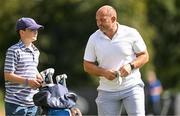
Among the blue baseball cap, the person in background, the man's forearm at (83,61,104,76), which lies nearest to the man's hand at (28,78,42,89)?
the person in background

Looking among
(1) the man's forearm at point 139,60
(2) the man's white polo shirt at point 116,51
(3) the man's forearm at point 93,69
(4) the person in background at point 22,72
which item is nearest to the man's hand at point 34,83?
(4) the person in background at point 22,72

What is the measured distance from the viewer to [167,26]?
Result: 3319 cm

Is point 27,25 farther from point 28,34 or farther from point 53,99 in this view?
point 53,99

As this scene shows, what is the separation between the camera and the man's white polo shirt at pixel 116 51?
962 centimetres

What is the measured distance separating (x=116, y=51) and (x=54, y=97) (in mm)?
1162

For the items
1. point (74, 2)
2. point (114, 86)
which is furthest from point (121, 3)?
point (114, 86)

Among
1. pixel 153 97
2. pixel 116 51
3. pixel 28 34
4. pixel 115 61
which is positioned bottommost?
pixel 153 97

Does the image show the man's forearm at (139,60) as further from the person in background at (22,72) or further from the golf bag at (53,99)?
the person in background at (22,72)

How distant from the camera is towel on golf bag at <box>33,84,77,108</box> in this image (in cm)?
882

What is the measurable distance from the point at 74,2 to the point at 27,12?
71.7 inches

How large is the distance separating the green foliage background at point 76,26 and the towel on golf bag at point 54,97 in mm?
18575

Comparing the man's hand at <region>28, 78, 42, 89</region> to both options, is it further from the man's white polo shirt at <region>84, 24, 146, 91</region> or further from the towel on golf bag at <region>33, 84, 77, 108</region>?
the man's white polo shirt at <region>84, 24, 146, 91</region>

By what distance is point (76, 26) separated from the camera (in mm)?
30219

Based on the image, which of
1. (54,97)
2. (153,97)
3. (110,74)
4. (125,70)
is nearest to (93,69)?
(110,74)
